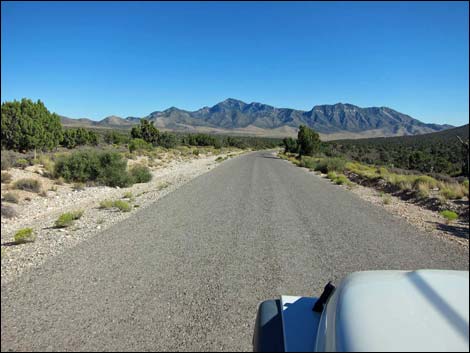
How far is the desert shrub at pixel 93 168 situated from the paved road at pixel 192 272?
542 cm

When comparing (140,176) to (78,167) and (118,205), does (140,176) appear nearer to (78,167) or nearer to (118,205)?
(78,167)

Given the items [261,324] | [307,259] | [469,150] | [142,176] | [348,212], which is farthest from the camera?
[142,176]

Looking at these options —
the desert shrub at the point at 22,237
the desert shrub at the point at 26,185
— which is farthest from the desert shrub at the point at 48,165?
the desert shrub at the point at 22,237

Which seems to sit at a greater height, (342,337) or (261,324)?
(342,337)

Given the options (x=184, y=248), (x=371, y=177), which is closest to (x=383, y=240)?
(x=184, y=248)

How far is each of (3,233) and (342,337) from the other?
280 centimetres

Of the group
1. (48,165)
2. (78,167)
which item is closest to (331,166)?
(78,167)

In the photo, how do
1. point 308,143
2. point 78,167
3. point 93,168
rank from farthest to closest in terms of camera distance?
point 308,143 → point 93,168 → point 78,167

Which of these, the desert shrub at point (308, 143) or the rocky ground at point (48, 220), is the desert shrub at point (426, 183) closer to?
the rocky ground at point (48, 220)

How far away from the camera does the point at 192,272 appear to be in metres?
4.85

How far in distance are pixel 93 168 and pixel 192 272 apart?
10566 millimetres

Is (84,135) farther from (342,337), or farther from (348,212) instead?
(342,337)

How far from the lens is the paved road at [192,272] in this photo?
295 centimetres

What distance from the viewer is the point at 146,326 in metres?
3.17
